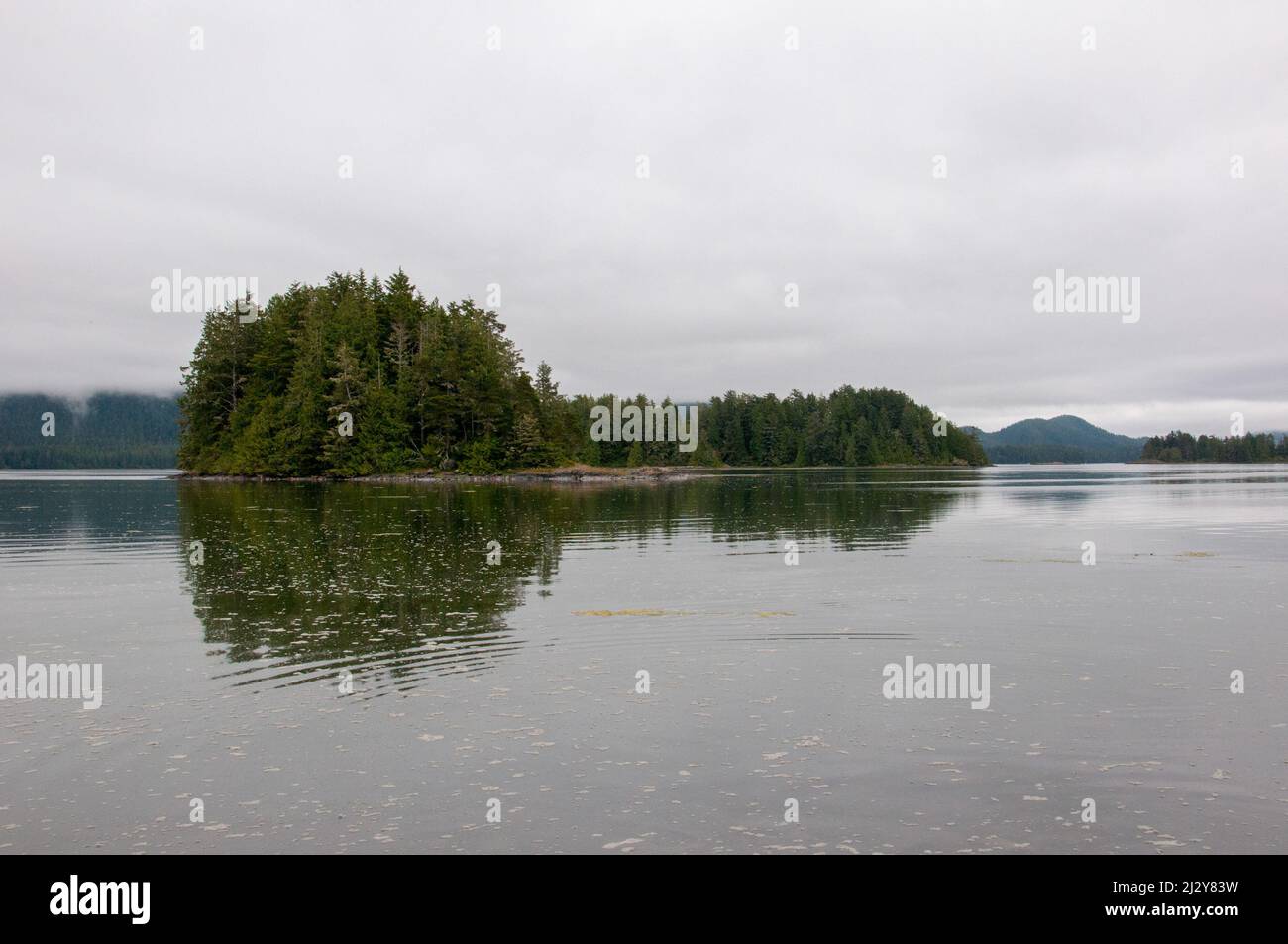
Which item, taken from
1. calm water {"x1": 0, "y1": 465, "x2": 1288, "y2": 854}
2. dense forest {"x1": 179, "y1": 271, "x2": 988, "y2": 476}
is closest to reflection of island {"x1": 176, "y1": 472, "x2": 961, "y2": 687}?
calm water {"x1": 0, "y1": 465, "x2": 1288, "y2": 854}

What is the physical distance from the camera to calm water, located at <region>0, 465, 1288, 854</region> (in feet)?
36.6

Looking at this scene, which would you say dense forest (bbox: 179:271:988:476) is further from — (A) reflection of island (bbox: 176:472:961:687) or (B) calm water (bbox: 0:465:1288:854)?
(B) calm water (bbox: 0:465:1288:854)

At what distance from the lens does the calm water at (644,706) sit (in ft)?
36.6

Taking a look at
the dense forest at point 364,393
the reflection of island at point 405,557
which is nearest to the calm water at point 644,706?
the reflection of island at point 405,557

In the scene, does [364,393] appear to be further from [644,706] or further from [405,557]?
[644,706]

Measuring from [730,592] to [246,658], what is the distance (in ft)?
47.5

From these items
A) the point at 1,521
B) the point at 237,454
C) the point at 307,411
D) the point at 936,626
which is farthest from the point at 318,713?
the point at 237,454

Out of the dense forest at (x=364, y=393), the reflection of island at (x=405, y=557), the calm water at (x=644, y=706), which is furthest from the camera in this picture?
the dense forest at (x=364, y=393)

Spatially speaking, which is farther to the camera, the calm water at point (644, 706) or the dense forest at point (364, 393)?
the dense forest at point (364, 393)

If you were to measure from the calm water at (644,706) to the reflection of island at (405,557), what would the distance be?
8.3 inches

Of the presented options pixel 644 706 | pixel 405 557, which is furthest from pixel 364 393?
pixel 644 706

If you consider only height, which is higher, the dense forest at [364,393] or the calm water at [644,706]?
the dense forest at [364,393]

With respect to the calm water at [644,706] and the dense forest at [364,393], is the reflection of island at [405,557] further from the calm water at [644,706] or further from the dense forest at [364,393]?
the dense forest at [364,393]

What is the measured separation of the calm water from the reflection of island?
0.21 metres
